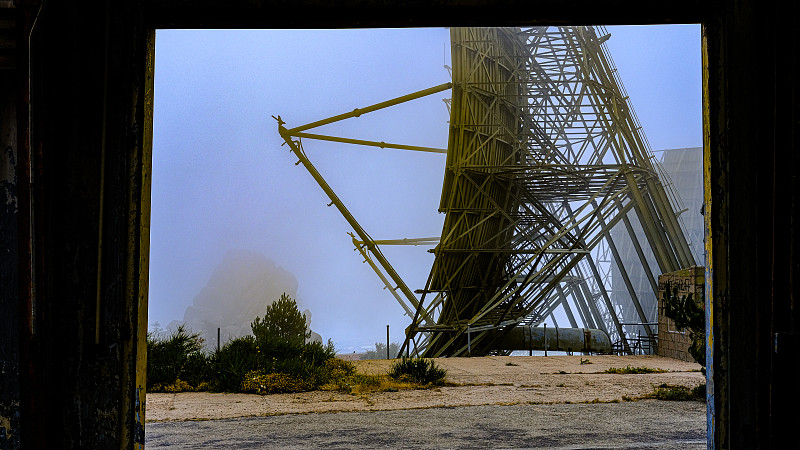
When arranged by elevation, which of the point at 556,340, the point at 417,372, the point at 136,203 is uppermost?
the point at 136,203

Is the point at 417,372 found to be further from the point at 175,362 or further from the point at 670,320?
the point at 670,320

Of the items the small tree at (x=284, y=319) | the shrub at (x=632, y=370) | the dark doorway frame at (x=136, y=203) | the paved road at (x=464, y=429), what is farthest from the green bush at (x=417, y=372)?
the dark doorway frame at (x=136, y=203)

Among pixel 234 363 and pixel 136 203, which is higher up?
pixel 136 203

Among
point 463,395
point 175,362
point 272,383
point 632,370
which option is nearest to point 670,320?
point 632,370

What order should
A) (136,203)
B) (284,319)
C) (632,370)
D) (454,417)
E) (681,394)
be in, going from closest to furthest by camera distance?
(136,203), (454,417), (681,394), (632,370), (284,319)

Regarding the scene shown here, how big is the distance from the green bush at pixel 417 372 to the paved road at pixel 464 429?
9.49 feet

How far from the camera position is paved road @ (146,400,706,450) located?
5.84 m

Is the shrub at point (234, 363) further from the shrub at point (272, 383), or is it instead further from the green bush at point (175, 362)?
the green bush at point (175, 362)

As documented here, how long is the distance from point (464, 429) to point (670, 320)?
451 inches

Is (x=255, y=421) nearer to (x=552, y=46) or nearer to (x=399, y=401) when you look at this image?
(x=399, y=401)

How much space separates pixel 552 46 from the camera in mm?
21719

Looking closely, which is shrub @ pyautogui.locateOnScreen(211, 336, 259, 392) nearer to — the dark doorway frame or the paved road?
the paved road

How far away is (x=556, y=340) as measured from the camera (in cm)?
2312

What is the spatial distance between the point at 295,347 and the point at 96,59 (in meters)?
9.78
